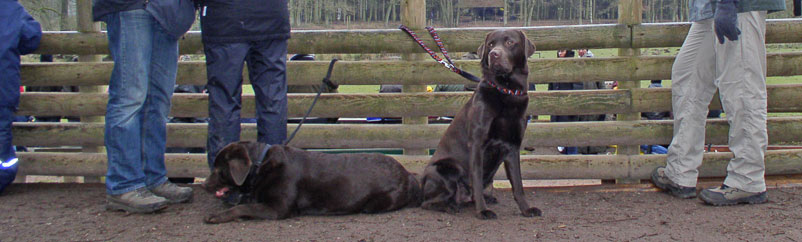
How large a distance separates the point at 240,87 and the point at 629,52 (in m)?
3.54

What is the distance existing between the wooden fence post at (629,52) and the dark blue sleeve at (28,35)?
5.26 metres

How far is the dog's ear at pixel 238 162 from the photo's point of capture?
173 inches

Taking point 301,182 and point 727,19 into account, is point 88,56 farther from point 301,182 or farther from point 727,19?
point 727,19

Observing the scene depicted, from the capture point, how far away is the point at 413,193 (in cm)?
506

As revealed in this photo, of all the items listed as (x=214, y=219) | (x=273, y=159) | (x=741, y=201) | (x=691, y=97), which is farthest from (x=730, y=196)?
(x=214, y=219)

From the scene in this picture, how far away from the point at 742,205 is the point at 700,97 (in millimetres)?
932

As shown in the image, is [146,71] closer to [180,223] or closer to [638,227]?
[180,223]

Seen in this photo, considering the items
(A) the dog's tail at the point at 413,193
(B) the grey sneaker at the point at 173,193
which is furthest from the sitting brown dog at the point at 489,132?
(B) the grey sneaker at the point at 173,193

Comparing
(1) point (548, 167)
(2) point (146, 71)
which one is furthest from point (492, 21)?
(2) point (146, 71)

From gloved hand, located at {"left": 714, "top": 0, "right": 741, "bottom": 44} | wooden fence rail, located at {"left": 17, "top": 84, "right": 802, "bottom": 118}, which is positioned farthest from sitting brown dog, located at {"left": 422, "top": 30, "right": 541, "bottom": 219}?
gloved hand, located at {"left": 714, "top": 0, "right": 741, "bottom": 44}

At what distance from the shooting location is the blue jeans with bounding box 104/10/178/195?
4.70m

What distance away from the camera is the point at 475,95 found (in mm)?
4832

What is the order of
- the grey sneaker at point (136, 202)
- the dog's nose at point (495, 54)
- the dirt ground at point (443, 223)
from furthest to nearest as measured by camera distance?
the grey sneaker at point (136, 202) → the dog's nose at point (495, 54) → the dirt ground at point (443, 223)

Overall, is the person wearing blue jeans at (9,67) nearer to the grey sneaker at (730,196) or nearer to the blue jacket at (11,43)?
the blue jacket at (11,43)
